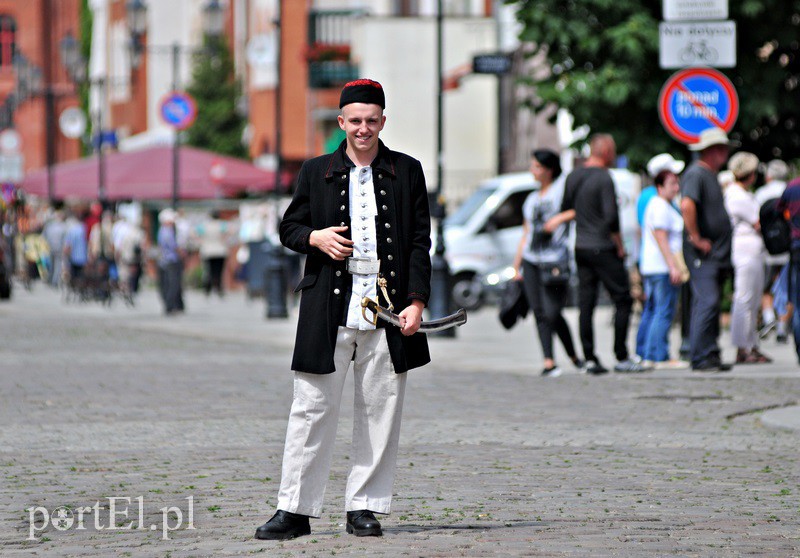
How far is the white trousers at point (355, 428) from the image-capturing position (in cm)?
713

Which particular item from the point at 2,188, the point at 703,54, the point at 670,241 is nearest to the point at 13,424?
the point at 670,241

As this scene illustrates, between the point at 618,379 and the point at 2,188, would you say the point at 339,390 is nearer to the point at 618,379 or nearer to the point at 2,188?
the point at 618,379

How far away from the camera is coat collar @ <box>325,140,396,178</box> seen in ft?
23.7

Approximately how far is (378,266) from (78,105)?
80276 mm

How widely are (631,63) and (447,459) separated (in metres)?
11.1

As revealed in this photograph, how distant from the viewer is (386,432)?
721 cm

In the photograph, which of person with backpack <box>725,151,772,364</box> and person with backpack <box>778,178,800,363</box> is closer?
person with backpack <box>778,178,800,363</box>

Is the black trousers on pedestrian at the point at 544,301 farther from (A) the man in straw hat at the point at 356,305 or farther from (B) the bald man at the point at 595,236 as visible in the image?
(A) the man in straw hat at the point at 356,305

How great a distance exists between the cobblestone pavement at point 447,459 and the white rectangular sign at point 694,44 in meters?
2.80

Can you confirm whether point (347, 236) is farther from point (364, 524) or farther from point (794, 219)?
point (794, 219)

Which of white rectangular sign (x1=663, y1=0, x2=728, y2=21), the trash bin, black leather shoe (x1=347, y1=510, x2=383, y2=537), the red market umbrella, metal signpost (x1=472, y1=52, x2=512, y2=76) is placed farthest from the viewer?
the red market umbrella

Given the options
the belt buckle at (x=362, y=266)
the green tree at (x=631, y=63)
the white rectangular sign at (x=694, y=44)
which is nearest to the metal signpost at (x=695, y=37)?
the white rectangular sign at (x=694, y=44)

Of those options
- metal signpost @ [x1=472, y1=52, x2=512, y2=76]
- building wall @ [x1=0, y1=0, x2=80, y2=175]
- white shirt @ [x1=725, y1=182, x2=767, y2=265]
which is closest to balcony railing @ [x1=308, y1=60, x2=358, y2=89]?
metal signpost @ [x1=472, y1=52, x2=512, y2=76]

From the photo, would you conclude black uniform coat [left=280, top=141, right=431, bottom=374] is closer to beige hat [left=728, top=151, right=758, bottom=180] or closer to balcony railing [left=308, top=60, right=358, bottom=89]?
beige hat [left=728, top=151, right=758, bottom=180]
